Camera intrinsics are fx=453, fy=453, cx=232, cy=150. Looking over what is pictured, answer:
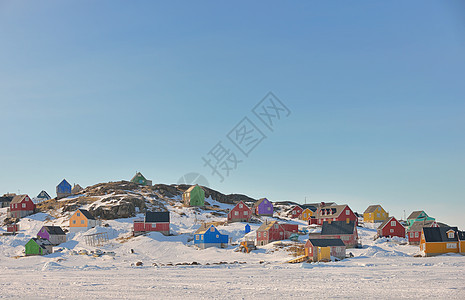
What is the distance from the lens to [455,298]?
28.3 m

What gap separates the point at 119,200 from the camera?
9538 cm

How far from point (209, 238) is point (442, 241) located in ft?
110

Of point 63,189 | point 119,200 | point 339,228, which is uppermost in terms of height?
point 63,189

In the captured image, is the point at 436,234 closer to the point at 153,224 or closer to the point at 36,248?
the point at 153,224

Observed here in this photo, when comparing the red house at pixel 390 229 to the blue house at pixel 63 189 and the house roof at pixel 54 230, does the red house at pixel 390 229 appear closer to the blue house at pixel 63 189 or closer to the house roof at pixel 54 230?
the house roof at pixel 54 230

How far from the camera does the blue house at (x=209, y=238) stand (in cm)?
7088

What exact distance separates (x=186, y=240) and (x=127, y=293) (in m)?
45.1

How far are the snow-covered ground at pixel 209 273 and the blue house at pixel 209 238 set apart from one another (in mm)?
1728

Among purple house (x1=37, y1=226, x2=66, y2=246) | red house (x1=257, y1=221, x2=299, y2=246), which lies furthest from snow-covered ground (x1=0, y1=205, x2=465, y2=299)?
red house (x1=257, y1=221, x2=299, y2=246)

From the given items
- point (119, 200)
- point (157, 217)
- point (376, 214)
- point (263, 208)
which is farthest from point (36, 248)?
point (376, 214)

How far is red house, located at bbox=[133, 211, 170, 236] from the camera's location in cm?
7888

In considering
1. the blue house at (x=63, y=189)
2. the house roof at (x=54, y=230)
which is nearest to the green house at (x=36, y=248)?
the house roof at (x=54, y=230)

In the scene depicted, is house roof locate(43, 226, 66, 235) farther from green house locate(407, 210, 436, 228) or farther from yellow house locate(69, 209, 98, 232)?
green house locate(407, 210, 436, 228)

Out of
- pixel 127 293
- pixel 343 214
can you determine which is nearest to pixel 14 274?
pixel 127 293
